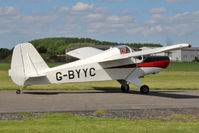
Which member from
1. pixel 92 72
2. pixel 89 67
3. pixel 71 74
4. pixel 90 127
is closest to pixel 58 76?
pixel 71 74

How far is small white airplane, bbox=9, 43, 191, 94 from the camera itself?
14.9 m

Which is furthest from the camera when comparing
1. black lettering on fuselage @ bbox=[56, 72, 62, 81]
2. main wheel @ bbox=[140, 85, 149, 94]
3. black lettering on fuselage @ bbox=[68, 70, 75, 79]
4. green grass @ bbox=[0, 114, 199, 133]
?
main wheel @ bbox=[140, 85, 149, 94]

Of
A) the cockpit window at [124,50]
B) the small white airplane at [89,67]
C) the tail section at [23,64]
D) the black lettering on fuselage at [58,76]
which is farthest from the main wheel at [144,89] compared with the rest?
the tail section at [23,64]

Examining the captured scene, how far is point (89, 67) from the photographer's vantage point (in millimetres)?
16172

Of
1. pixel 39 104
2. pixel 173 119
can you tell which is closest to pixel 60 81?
pixel 39 104

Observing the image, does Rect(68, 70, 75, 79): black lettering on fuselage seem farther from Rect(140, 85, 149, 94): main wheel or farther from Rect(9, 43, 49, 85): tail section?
Rect(140, 85, 149, 94): main wheel

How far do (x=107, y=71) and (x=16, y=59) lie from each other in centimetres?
457

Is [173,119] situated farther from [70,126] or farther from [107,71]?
[107,71]

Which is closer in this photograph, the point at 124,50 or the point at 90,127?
the point at 90,127

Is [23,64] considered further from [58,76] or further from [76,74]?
[76,74]

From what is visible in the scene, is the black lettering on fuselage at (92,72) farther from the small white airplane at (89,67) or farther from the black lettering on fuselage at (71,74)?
the black lettering on fuselage at (71,74)

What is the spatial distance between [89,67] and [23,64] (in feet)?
10.5

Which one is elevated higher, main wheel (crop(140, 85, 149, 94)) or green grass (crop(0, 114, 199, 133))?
main wheel (crop(140, 85, 149, 94))

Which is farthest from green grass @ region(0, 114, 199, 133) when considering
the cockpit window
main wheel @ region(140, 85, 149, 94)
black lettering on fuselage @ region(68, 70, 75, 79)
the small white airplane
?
the cockpit window
